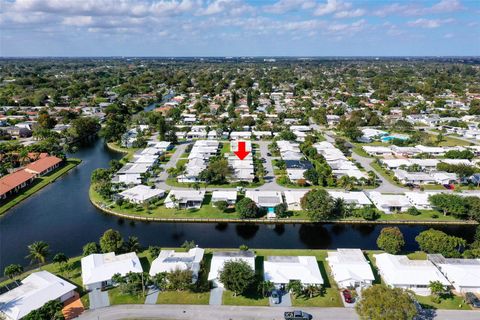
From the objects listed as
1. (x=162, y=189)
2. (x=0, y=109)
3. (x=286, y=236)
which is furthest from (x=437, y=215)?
(x=0, y=109)

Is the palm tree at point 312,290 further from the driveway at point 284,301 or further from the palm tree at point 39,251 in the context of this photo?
the palm tree at point 39,251

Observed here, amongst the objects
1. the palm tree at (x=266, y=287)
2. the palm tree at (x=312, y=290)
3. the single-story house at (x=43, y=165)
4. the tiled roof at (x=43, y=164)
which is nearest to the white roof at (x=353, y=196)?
the palm tree at (x=312, y=290)

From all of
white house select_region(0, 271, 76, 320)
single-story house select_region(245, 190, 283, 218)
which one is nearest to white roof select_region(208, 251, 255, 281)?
single-story house select_region(245, 190, 283, 218)

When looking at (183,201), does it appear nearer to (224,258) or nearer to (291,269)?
(224,258)

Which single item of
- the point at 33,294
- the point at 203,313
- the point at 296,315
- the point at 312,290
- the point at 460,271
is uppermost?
the point at 460,271

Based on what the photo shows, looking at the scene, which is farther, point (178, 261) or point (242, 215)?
point (242, 215)

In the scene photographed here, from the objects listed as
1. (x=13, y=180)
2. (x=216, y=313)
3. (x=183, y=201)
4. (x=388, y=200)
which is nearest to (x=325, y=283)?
(x=216, y=313)
